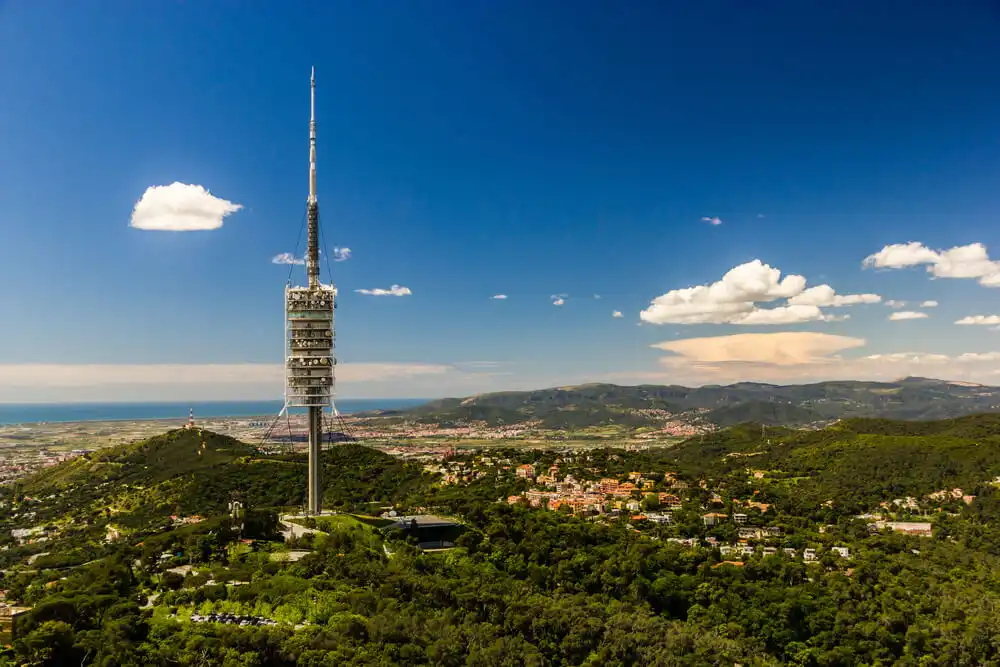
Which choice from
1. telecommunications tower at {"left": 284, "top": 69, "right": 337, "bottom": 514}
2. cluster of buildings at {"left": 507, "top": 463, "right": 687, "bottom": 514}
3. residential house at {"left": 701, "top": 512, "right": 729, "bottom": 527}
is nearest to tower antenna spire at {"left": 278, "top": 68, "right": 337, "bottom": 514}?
telecommunications tower at {"left": 284, "top": 69, "right": 337, "bottom": 514}

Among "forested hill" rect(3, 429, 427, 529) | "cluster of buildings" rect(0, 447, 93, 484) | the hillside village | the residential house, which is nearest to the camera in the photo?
the hillside village

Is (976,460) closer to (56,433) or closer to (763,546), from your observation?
(763,546)

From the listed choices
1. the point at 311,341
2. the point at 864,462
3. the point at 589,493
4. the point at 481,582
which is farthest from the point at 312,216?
the point at 864,462

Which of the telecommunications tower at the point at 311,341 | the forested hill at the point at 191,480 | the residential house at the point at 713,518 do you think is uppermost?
the telecommunications tower at the point at 311,341

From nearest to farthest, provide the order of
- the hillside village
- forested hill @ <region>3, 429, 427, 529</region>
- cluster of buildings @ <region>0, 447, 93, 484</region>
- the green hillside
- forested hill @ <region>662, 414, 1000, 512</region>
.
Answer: the green hillside → the hillside village → forested hill @ <region>3, 429, 427, 529</region> → forested hill @ <region>662, 414, 1000, 512</region> → cluster of buildings @ <region>0, 447, 93, 484</region>

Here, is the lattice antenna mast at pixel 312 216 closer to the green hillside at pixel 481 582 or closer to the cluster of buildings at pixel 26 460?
the green hillside at pixel 481 582

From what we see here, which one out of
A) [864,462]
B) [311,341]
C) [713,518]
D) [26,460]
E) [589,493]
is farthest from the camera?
[26,460]

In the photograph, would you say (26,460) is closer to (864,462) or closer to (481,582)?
(481,582)

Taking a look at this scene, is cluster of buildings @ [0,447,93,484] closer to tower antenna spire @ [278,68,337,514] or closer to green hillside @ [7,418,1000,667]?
green hillside @ [7,418,1000,667]

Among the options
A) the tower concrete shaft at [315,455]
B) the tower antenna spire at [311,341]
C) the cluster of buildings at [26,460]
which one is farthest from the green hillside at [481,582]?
the cluster of buildings at [26,460]

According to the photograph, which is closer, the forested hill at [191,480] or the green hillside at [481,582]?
the green hillside at [481,582]

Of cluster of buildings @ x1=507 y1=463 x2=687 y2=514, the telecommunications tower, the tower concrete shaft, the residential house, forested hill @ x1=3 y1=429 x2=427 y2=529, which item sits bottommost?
the residential house

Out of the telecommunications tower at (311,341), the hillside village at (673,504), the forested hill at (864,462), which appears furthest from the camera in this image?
the forested hill at (864,462)
